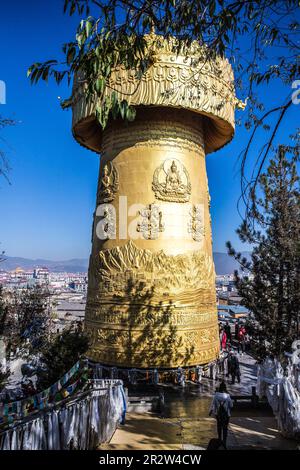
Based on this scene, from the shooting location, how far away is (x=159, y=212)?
11789mm

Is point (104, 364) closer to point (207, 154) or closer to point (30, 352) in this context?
point (30, 352)

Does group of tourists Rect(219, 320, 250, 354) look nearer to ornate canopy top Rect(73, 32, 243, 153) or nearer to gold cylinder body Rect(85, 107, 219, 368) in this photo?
gold cylinder body Rect(85, 107, 219, 368)

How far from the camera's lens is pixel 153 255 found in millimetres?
11602

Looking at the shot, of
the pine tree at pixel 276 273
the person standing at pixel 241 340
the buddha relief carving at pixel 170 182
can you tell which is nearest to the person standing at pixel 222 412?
the pine tree at pixel 276 273

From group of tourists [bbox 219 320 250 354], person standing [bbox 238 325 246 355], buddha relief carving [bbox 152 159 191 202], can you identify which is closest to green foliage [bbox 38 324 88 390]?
buddha relief carving [bbox 152 159 191 202]

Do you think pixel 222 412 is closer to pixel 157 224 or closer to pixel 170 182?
pixel 157 224

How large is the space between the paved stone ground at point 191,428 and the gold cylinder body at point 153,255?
1800 mm

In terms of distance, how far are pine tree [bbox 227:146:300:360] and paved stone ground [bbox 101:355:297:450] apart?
174 centimetres

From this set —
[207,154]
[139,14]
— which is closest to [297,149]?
[139,14]

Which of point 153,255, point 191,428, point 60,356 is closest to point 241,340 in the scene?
point 153,255

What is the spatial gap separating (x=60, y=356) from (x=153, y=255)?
462 centimetres

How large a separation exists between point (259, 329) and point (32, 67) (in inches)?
325

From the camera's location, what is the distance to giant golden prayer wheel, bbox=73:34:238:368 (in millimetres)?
11281

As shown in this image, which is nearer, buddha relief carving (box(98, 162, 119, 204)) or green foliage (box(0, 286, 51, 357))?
green foliage (box(0, 286, 51, 357))
